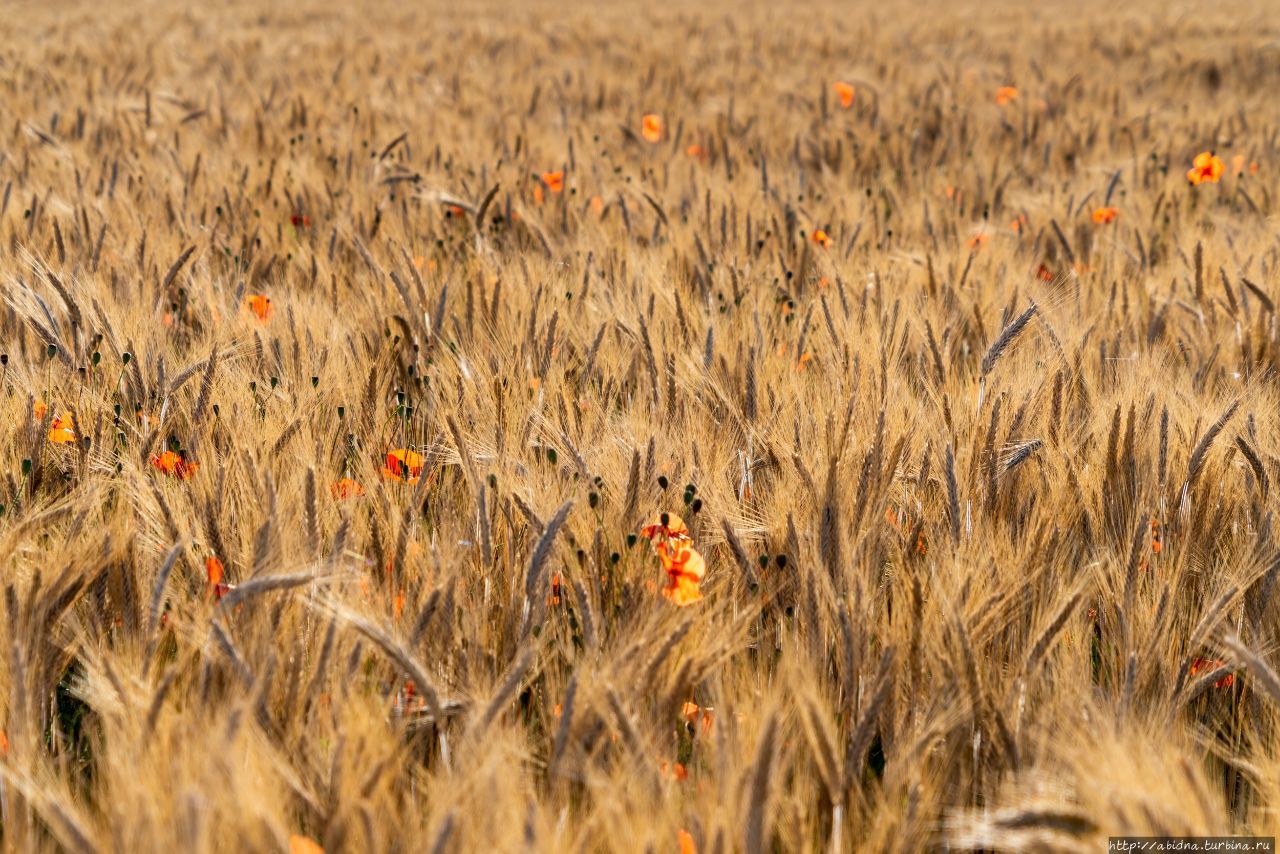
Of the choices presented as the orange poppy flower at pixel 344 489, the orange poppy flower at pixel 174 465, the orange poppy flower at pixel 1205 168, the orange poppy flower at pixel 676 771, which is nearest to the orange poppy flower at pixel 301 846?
the orange poppy flower at pixel 676 771

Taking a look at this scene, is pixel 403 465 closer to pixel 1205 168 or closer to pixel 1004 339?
pixel 1004 339

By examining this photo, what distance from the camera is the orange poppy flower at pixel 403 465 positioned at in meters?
1.38

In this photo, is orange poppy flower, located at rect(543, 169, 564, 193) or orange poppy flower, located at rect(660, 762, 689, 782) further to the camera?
orange poppy flower, located at rect(543, 169, 564, 193)

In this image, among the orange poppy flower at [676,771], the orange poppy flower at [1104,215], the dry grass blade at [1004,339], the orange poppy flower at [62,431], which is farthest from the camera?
the orange poppy flower at [1104,215]

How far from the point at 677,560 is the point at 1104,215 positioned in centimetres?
254

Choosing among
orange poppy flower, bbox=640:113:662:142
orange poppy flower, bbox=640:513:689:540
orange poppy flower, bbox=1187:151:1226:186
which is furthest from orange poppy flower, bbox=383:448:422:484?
orange poppy flower, bbox=640:113:662:142

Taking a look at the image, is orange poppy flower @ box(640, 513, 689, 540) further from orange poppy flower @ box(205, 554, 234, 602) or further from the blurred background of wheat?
orange poppy flower @ box(205, 554, 234, 602)

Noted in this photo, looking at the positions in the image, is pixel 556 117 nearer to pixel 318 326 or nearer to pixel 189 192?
pixel 189 192

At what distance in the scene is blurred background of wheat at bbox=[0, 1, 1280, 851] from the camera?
0.83 m

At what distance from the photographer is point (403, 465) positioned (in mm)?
1400

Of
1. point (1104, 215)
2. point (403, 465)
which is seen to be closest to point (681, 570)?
A: point (403, 465)

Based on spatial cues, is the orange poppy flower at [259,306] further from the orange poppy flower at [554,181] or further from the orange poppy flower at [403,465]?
the orange poppy flower at [554,181]

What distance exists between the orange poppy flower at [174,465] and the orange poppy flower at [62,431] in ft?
0.41

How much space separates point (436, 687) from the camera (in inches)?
38.0
